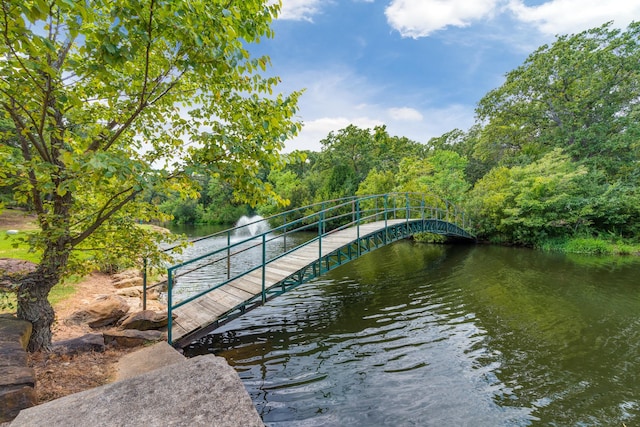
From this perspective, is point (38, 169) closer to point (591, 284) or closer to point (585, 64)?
point (591, 284)

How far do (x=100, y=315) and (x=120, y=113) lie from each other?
4046 millimetres

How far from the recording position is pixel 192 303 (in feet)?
20.8

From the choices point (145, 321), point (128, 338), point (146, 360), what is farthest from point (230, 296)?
point (146, 360)

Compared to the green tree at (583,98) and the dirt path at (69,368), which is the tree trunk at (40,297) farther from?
the green tree at (583,98)

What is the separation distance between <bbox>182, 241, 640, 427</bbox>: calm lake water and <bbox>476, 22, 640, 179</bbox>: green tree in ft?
44.9

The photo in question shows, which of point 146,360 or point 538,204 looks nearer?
point 146,360

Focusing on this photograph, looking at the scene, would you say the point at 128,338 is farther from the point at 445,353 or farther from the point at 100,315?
the point at 445,353

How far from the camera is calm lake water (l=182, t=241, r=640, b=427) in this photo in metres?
4.09

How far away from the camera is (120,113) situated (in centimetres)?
422

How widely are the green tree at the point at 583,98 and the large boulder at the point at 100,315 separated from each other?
25.4 metres

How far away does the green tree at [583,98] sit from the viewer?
760 inches

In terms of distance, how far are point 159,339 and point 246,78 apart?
4.47m

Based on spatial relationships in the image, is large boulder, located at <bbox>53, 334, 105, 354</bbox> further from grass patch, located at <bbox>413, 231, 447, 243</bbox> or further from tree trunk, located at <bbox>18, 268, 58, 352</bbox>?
grass patch, located at <bbox>413, 231, 447, 243</bbox>

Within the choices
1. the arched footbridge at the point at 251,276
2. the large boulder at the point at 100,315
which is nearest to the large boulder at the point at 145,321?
the arched footbridge at the point at 251,276
